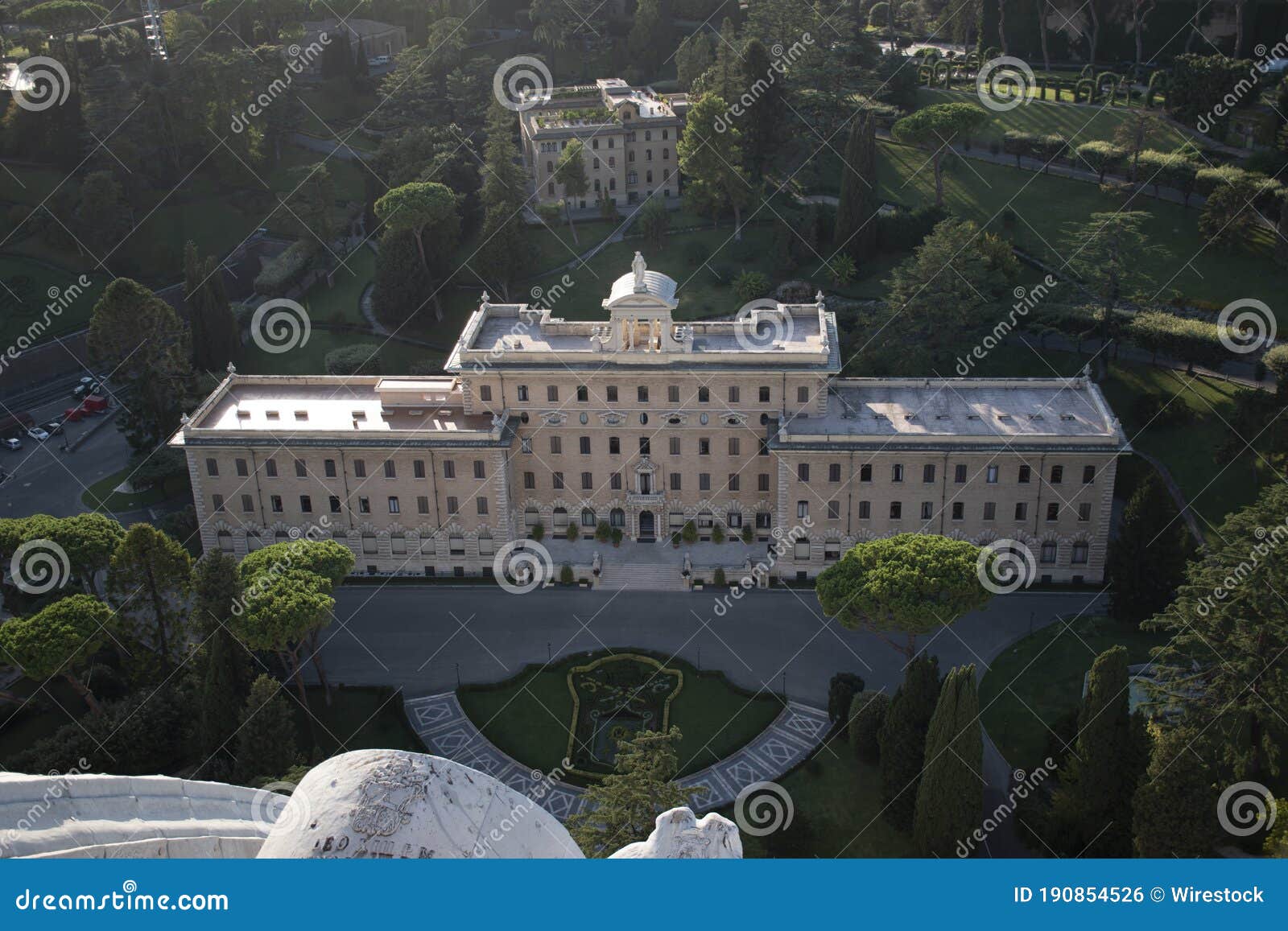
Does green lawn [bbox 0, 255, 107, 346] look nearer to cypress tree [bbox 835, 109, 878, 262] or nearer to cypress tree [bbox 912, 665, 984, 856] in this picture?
cypress tree [bbox 835, 109, 878, 262]

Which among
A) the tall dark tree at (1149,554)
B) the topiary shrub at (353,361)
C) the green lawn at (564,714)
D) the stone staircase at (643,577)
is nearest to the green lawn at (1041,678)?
the tall dark tree at (1149,554)

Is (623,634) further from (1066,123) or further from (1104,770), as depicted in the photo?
(1066,123)

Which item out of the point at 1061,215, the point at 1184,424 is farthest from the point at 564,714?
the point at 1061,215

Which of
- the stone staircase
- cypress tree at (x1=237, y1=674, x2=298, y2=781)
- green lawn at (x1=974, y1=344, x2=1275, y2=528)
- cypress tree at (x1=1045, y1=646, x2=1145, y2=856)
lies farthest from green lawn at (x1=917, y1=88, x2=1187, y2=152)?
cypress tree at (x1=237, y1=674, x2=298, y2=781)

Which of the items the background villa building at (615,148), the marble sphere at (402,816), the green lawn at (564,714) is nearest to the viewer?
the marble sphere at (402,816)

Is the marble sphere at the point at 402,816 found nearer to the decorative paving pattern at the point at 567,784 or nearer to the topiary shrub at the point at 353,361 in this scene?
the decorative paving pattern at the point at 567,784

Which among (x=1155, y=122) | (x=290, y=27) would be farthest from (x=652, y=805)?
(x=290, y=27)
